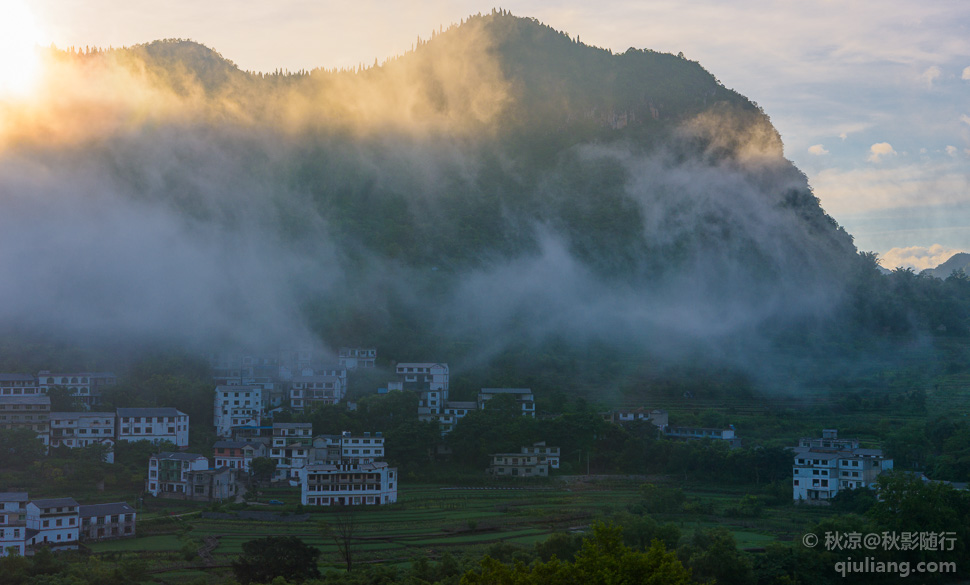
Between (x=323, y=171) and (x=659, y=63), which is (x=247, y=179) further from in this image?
(x=659, y=63)

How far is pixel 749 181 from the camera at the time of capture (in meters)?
62.1

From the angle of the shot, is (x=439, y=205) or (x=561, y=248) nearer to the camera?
(x=561, y=248)

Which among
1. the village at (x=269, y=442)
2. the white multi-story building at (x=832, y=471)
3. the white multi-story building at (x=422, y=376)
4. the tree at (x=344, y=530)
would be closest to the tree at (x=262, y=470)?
the village at (x=269, y=442)

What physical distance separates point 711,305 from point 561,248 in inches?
344

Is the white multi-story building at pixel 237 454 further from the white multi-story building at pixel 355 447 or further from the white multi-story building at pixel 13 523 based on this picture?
the white multi-story building at pixel 13 523

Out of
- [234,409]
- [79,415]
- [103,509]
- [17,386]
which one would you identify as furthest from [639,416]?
[17,386]

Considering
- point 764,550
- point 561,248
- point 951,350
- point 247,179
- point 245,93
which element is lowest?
point 764,550

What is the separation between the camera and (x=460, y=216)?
189ft

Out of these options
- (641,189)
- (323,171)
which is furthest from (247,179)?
(641,189)

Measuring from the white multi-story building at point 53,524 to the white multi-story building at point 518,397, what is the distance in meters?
15.7

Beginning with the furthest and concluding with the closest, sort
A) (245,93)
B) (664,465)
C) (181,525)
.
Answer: (245,93) → (664,465) → (181,525)

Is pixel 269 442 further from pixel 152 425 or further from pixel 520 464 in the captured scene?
pixel 520 464

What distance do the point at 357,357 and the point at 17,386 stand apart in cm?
1339

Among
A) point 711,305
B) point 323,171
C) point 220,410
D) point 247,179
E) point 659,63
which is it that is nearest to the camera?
point 220,410
